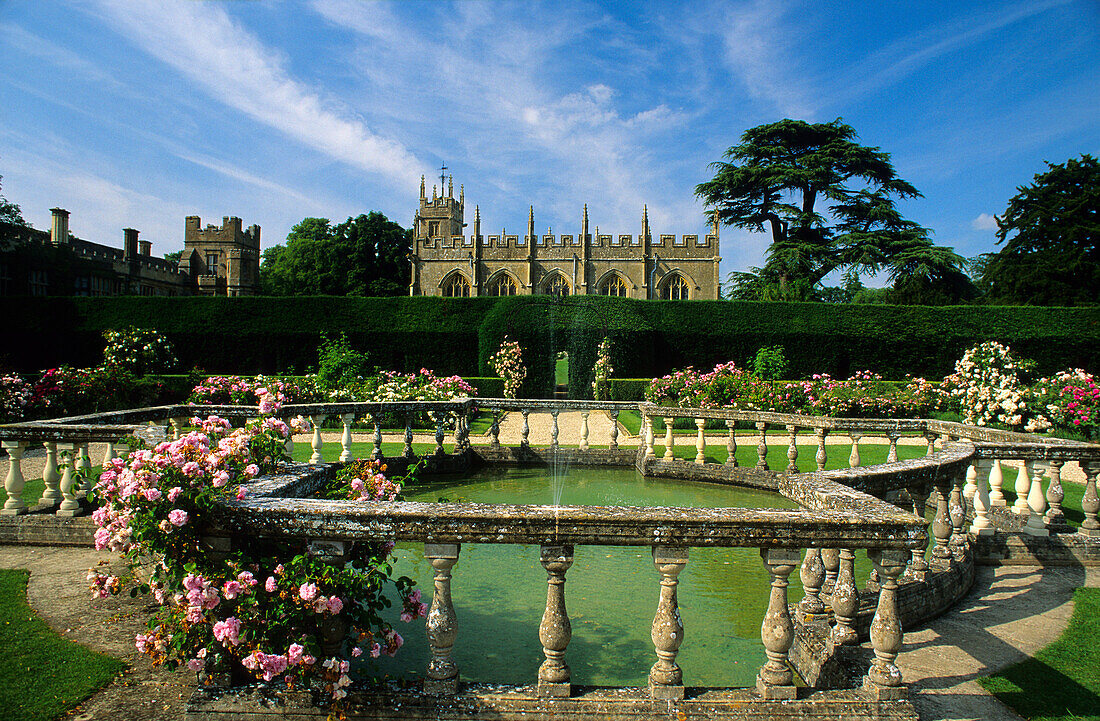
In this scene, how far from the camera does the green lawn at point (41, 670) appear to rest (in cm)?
285

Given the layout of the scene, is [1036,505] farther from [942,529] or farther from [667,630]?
[667,630]

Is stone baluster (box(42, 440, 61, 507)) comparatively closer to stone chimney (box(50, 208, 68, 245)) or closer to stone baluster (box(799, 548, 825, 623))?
stone baluster (box(799, 548, 825, 623))

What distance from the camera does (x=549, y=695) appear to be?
8.45 ft

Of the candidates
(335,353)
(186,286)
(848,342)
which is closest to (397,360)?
(335,353)

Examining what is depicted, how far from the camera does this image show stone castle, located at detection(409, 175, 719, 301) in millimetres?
41438

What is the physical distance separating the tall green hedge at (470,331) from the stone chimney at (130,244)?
1903 cm

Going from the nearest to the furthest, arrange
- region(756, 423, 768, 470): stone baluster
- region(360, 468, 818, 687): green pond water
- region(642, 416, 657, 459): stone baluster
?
region(360, 468, 818, 687): green pond water < region(756, 423, 768, 470): stone baluster < region(642, 416, 657, 459): stone baluster

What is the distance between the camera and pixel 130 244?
41.8 m

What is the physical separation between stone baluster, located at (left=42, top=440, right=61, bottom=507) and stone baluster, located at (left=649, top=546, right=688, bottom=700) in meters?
6.12

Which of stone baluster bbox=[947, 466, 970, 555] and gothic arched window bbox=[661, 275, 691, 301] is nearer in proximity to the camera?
stone baluster bbox=[947, 466, 970, 555]

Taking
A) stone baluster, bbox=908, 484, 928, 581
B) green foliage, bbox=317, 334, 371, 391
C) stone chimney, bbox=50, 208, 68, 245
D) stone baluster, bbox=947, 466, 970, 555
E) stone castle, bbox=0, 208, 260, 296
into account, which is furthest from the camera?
stone chimney, bbox=50, 208, 68, 245

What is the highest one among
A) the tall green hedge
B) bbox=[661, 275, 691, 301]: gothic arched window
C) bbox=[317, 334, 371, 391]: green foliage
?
bbox=[661, 275, 691, 301]: gothic arched window

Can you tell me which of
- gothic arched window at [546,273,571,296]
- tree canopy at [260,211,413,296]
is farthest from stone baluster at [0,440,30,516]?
tree canopy at [260,211,413,296]

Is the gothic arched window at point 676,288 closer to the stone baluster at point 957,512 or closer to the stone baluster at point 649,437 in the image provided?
the stone baluster at point 649,437
